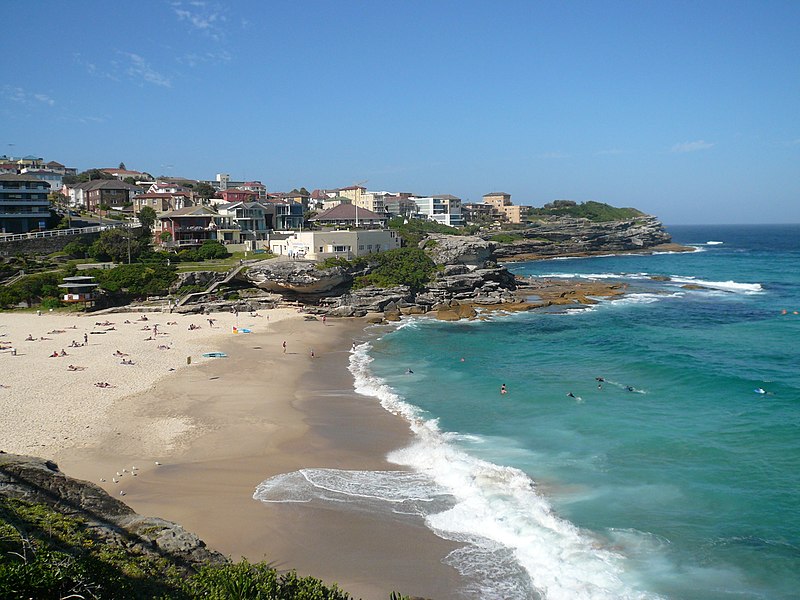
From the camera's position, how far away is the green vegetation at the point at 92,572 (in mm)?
8484

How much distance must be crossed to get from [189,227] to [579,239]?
83.2 metres

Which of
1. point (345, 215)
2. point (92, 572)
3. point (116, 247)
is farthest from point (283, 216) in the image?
point (92, 572)

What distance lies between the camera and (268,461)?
846 inches

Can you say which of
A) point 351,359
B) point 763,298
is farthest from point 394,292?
point 763,298

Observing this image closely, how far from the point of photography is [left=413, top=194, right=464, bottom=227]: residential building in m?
126

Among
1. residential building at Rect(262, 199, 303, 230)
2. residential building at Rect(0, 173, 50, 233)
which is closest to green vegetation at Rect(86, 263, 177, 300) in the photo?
residential building at Rect(0, 173, 50, 233)

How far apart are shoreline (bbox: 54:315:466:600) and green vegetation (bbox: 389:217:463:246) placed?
40.7m

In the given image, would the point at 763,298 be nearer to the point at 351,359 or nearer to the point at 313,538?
the point at 351,359

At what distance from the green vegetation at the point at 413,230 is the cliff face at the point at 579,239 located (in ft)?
41.9

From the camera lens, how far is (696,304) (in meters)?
56.2

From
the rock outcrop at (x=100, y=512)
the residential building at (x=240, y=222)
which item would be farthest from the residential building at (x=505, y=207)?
the rock outcrop at (x=100, y=512)

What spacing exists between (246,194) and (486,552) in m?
75.8

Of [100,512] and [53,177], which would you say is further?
[53,177]

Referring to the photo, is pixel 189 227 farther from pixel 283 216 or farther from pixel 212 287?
pixel 212 287
